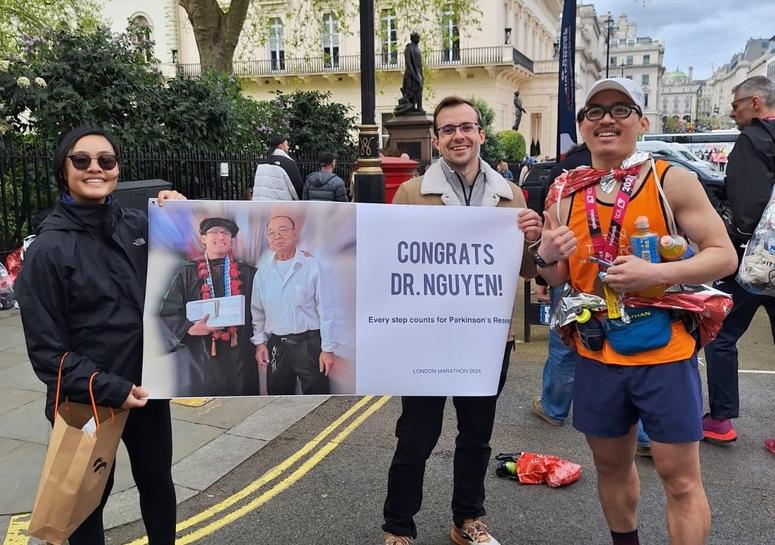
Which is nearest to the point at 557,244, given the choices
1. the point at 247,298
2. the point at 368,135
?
the point at 247,298

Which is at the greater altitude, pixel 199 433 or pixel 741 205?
pixel 741 205

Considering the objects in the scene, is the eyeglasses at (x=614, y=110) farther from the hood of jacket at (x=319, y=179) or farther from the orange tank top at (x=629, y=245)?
the hood of jacket at (x=319, y=179)

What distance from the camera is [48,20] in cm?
1844

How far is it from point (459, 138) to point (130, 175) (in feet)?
24.6

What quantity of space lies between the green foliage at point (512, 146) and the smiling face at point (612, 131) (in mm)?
29847

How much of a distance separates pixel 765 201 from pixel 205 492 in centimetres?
370

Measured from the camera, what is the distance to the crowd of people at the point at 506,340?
2.25m

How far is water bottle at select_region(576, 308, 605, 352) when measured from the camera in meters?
2.37

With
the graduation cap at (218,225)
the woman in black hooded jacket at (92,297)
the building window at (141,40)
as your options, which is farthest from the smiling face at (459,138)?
the building window at (141,40)

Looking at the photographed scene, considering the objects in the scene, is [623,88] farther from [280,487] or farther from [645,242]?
[280,487]

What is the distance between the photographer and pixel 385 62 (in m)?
41.3

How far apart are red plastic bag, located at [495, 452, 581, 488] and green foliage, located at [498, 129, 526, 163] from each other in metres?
28.8

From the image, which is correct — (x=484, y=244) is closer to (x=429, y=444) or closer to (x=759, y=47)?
(x=429, y=444)

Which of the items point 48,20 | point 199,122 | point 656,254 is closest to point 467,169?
point 656,254
